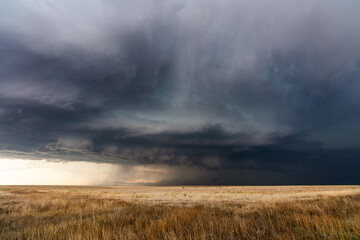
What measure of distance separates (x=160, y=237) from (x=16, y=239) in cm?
606

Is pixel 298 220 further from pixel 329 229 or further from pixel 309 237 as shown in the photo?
pixel 309 237

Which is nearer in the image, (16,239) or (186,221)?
(16,239)

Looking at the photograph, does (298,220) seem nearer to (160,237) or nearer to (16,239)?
(160,237)

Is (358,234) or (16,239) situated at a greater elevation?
(358,234)

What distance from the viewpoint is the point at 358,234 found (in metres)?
6.72

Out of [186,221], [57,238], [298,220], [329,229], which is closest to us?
[329,229]

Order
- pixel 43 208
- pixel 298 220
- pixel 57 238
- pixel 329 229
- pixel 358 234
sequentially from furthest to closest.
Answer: pixel 43 208 < pixel 298 220 < pixel 57 238 < pixel 329 229 < pixel 358 234

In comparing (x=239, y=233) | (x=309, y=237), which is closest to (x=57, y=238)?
(x=239, y=233)

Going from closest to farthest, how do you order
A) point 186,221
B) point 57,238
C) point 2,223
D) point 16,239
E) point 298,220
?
point 57,238, point 16,239, point 298,220, point 186,221, point 2,223

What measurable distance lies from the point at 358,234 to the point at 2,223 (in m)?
17.3

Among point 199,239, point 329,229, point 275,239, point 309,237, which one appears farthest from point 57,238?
point 329,229

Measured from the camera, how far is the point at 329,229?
25.2ft

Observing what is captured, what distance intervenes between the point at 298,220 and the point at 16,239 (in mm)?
12008

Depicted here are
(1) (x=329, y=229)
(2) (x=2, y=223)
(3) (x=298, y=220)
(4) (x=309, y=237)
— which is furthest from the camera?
(2) (x=2, y=223)
